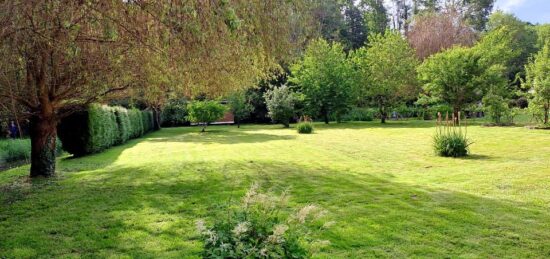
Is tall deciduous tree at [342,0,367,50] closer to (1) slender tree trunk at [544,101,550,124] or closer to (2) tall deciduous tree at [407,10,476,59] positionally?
Answer: (2) tall deciduous tree at [407,10,476,59]

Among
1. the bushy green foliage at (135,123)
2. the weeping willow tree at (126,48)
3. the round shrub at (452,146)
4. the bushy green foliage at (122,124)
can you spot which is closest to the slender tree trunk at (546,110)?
the round shrub at (452,146)

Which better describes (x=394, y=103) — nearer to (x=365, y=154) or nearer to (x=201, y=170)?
(x=365, y=154)

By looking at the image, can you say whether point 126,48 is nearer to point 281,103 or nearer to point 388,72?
point 281,103

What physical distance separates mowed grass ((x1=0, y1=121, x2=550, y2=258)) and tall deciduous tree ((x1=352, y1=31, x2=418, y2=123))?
16.6m

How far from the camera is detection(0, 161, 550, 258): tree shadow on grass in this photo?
4070 millimetres

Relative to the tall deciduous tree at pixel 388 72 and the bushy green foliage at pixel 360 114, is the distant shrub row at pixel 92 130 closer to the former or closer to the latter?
the tall deciduous tree at pixel 388 72

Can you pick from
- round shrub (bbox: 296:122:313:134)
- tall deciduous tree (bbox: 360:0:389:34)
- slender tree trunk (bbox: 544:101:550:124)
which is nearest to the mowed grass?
slender tree trunk (bbox: 544:101:550:124)

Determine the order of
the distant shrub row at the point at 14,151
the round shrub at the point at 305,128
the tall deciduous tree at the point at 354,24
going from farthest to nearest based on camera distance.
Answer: the tall deciduous tree at the point at 354,24 < the round shrub at the point at 305,128 < the distant shrub row at the point at 14,151

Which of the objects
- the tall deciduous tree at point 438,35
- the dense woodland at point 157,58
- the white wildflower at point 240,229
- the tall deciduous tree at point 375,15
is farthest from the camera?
the tall deciduous tree at point 375,15

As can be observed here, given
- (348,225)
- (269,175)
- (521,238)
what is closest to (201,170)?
(269,175)

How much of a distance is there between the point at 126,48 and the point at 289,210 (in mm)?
3957

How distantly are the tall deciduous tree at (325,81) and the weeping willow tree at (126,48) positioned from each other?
18.3 metres

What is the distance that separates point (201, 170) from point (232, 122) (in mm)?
29270

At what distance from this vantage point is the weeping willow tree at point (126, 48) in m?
4.09
